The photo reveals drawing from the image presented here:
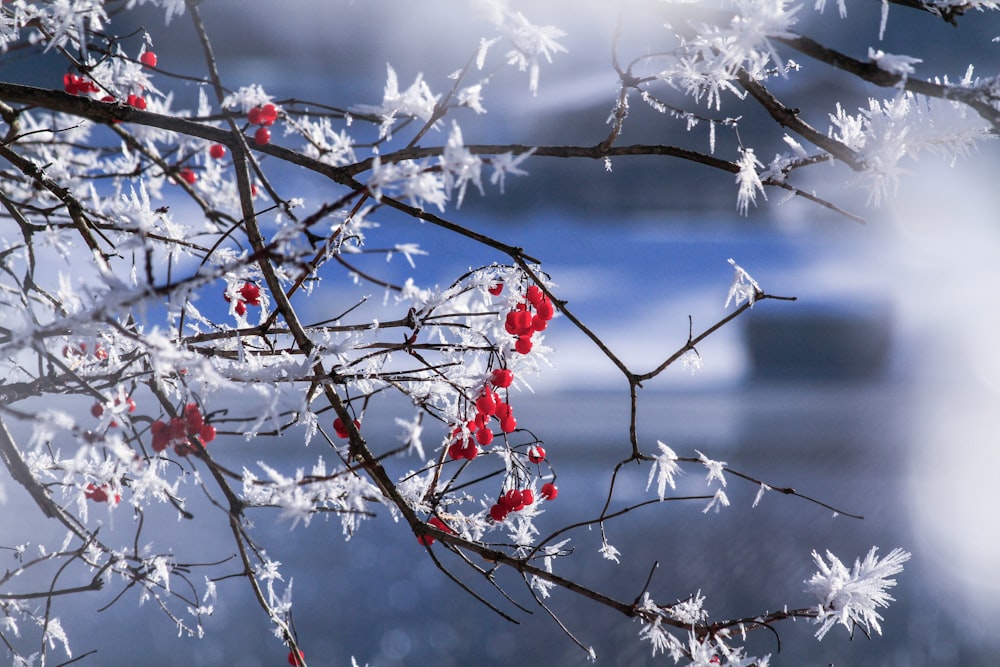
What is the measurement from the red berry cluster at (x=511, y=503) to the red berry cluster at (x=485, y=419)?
108 millimetres

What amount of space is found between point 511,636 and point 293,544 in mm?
2367

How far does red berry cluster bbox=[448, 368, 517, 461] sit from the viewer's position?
951mm

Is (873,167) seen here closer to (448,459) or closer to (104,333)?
(448,459)

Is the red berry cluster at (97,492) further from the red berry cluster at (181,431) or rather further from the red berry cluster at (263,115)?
the red berry cluster at (263,115)

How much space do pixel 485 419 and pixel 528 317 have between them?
6.7 inches

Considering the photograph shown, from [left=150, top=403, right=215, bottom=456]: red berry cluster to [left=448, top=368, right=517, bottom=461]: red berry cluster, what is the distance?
13.6 inches

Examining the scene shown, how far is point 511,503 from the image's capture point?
103 centimetres

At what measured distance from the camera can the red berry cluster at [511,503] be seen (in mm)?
1034

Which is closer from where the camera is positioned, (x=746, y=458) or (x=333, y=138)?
(x=333, y=138)

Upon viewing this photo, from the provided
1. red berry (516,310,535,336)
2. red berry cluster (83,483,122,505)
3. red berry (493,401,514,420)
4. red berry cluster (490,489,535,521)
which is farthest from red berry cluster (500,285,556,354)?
red berry cluster (83,483,122,505)

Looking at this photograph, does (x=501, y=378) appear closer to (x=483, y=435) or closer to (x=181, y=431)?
(x=483, y=435)

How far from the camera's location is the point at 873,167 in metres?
0.77

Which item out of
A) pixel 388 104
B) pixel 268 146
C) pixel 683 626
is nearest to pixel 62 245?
pixel 268 146

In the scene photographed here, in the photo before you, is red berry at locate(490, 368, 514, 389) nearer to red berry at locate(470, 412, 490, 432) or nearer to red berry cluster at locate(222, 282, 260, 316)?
red berry at locate(470, 412, 490, 432)
